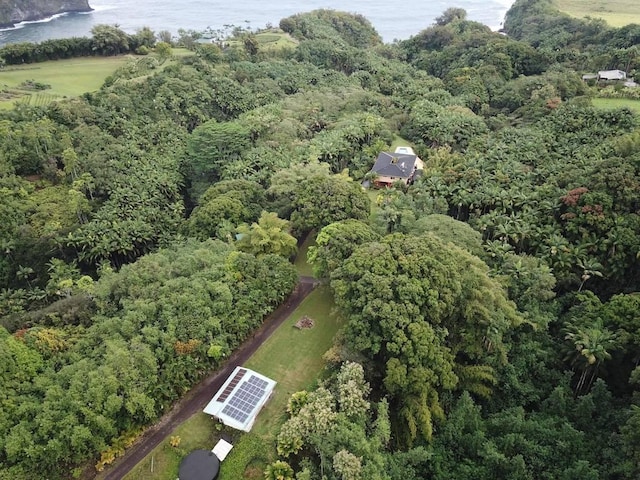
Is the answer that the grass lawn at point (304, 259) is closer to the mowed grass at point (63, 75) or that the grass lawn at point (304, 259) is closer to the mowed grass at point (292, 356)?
the mowed grass at point (292, 356)

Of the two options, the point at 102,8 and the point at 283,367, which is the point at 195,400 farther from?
the point at 102,8

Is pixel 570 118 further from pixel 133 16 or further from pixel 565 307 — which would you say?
pixel 133 16

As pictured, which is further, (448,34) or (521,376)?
(448,34)

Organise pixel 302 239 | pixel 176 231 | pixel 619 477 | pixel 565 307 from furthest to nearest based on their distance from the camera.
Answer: pixel 176 231 → pixel 302 239 → pixel 565 307 → pixel 619 477

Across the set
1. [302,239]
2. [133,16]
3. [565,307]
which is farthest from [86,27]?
[565,307]

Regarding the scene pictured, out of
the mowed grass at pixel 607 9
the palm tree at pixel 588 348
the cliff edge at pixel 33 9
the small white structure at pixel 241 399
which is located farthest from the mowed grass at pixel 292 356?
the cliff edge at pixel 33 9

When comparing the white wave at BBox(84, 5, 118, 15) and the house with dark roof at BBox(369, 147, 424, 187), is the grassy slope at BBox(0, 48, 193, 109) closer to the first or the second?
the house with dark roof at BBox(369, 147, 424, 187)

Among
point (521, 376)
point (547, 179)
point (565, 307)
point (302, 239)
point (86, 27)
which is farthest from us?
point (86, 27)
